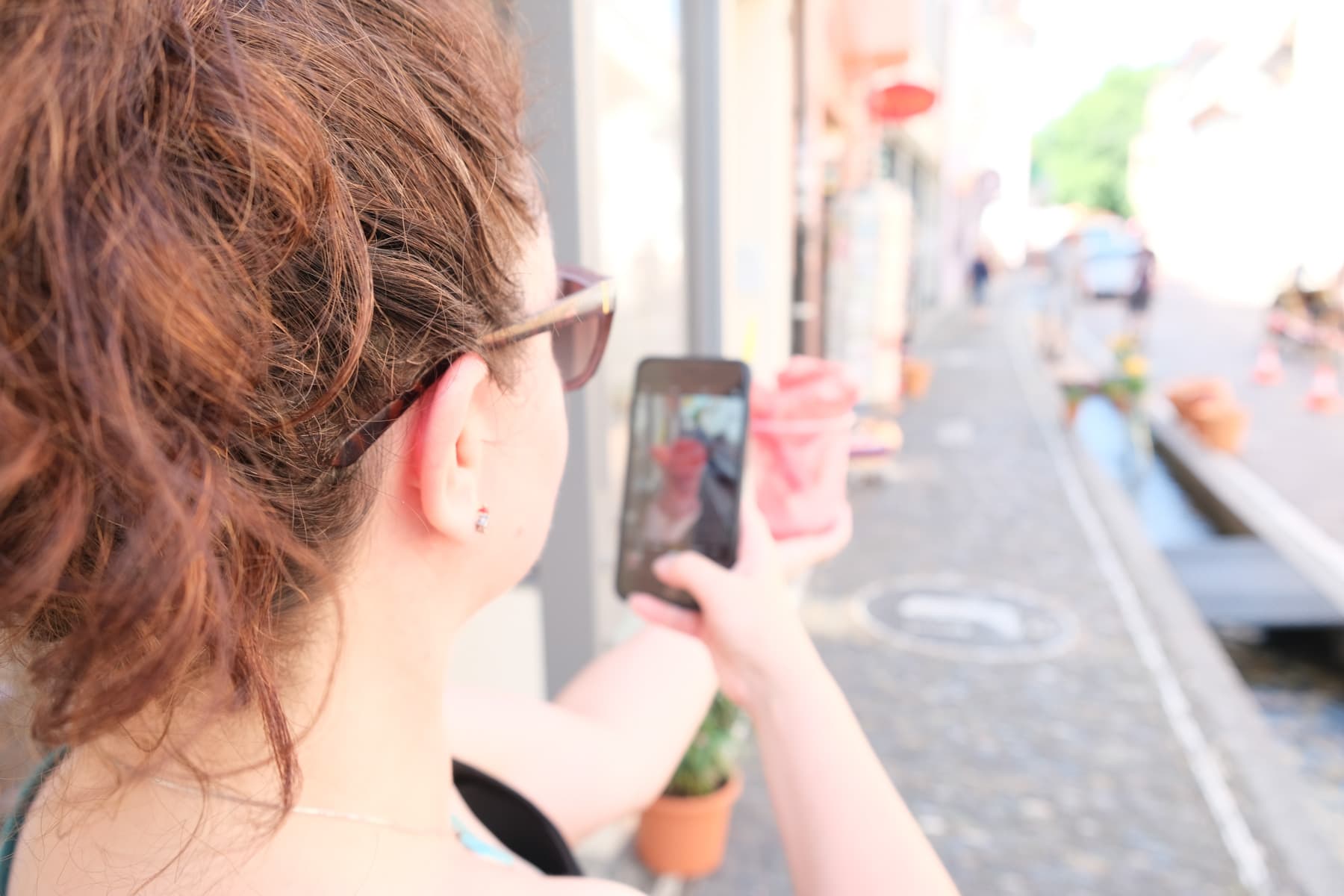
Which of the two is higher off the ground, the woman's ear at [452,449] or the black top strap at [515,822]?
the woman's ear at [452,449]

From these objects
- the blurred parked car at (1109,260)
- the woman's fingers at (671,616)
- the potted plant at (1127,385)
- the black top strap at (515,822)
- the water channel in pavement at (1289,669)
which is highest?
the blurred parked car at (1109,260)

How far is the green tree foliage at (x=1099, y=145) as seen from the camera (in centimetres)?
4912

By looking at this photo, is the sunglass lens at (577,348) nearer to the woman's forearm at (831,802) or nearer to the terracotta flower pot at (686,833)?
the woman's forearm at (831,802)

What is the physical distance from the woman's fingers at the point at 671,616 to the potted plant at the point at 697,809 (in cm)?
119

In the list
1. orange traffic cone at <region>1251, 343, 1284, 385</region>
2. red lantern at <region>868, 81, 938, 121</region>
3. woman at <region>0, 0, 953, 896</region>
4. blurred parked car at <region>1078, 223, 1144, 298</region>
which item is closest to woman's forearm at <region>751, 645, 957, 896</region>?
woman at <region>0, 0, 953, 896</region>

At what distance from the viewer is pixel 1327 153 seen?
2017 cm

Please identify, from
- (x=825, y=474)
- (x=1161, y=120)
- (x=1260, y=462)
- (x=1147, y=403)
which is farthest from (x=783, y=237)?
(x=1161, y=120)

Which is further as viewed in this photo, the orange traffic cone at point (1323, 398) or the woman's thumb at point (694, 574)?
the orange traffic cone at point (1323, 398)

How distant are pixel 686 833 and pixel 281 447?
1922 mm

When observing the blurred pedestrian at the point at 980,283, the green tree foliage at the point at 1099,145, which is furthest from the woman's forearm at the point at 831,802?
the green tree foliage at the point at 1099,145

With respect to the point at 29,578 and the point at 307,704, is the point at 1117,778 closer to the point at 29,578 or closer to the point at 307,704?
the point at 307,704

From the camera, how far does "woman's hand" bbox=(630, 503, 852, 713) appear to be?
96 cm

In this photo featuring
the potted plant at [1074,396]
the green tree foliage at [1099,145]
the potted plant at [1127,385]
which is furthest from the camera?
the green tree foliage at [1099,145]

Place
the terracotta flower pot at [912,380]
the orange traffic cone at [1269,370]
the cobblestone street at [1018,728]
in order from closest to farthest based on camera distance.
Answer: the cobblestone street at [1018,728], the terracotta flower pot at [912,380], the orange traffic cone at [1269,370]
